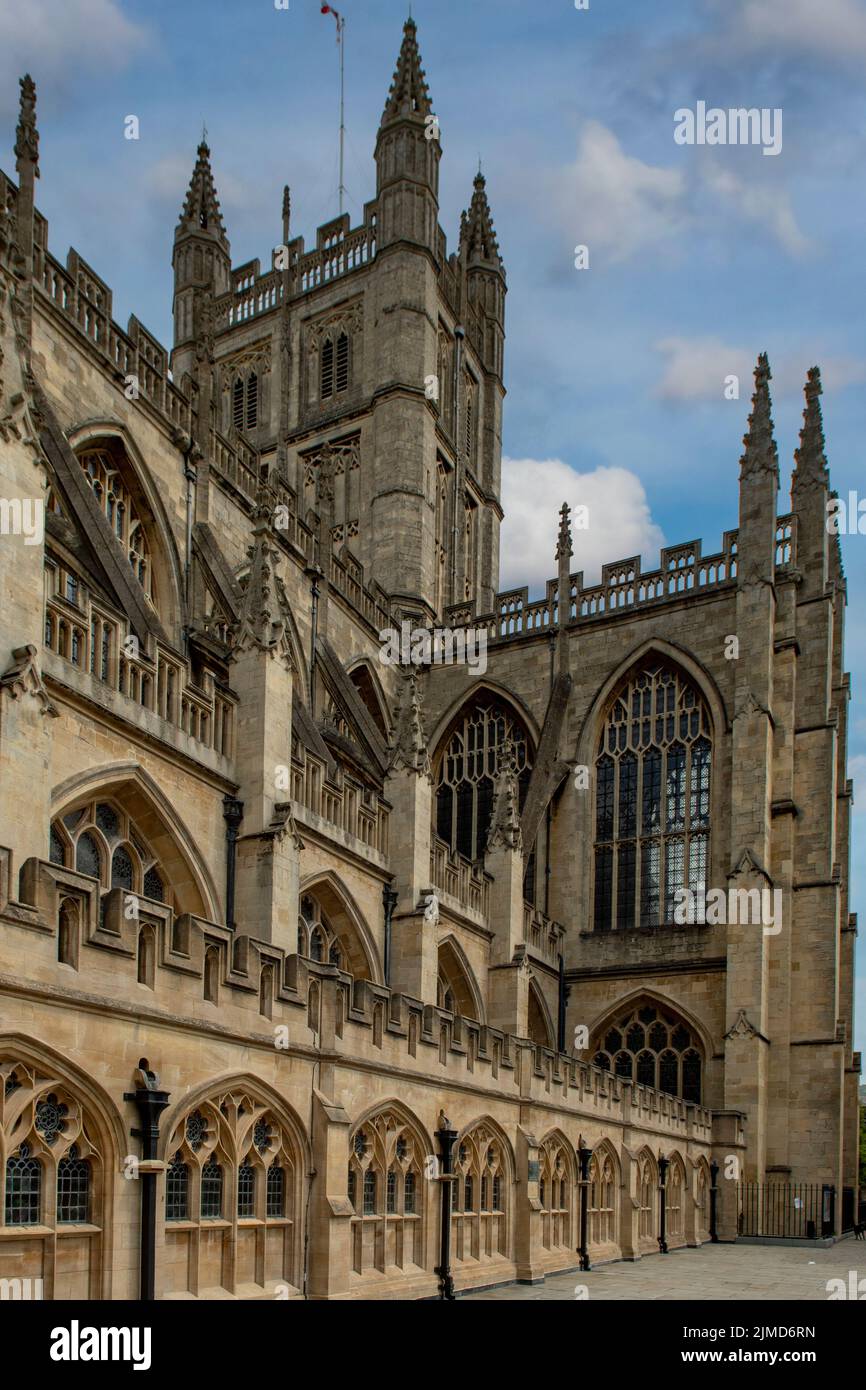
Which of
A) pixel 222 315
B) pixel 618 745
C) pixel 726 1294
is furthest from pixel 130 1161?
pixel 222 315

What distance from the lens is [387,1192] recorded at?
13.9 metres

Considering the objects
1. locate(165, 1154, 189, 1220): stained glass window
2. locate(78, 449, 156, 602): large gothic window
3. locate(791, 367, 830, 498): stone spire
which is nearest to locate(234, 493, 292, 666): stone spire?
locate(78, 449, 156, 602): large gothic window

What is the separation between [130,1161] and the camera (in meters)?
9.53

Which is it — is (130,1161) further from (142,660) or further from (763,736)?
(763,736)

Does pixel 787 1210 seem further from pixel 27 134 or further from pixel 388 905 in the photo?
pixel 27 134

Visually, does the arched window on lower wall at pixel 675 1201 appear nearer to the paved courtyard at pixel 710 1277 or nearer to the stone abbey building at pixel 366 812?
the stone abbey building at pixel 366 812

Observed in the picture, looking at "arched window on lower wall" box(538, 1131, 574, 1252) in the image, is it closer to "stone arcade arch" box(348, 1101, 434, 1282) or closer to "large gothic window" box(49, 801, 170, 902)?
"stone arcade arch" box(348, 1101, 434, 1282)

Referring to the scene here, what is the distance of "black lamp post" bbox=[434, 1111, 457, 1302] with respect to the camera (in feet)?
47.9

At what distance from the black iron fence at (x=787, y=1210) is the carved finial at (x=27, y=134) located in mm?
23208

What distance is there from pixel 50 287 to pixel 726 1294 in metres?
16.1

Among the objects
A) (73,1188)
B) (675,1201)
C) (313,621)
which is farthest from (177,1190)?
(313,621)

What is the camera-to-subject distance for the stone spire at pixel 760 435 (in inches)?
1271

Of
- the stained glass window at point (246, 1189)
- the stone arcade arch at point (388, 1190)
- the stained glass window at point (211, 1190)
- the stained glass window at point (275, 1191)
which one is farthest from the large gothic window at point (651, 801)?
the stained glass window at point (211, 1190)

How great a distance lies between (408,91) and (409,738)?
25.9 m
